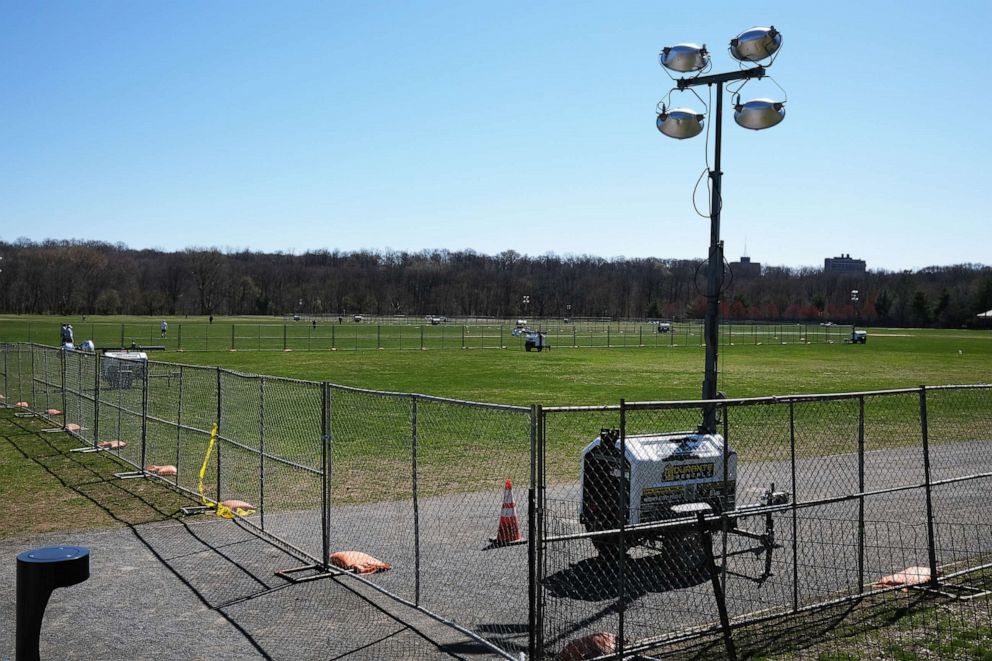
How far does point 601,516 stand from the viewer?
8.97 m

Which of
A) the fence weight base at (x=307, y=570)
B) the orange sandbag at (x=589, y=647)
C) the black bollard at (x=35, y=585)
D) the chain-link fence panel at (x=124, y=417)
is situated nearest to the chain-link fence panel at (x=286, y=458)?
the fence weight base at (x=307, y=570)

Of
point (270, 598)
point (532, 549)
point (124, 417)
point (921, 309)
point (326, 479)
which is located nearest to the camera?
point (532, 549)

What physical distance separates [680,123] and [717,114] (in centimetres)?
46

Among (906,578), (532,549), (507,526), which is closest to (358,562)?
(507,526)

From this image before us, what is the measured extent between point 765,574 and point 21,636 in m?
6.51

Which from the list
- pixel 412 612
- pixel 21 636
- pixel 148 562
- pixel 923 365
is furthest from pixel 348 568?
pixel 923 365

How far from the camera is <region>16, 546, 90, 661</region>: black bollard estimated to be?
465 centimetres

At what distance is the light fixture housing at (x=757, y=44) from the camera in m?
9.62

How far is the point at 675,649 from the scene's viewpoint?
7133mm

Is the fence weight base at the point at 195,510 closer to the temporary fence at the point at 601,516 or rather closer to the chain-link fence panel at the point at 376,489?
the temporary fence at the point at 601,516

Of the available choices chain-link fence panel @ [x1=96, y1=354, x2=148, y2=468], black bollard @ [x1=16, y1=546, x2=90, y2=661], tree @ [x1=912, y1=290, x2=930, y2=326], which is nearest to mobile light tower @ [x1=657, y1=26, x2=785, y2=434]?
black bollard @ [x1=16, y1=546, x2=90, y2=661]

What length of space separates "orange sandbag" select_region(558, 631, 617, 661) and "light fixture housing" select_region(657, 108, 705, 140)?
5908mm

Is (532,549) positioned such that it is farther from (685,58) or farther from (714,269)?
(685,58)

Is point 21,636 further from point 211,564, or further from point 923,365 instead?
point 923,365
